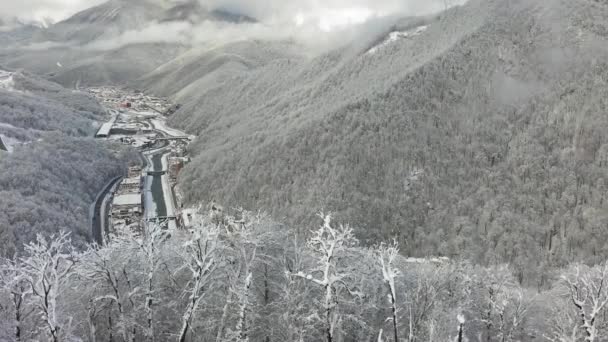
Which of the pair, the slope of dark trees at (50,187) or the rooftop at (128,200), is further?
the rooftop at (128,200)

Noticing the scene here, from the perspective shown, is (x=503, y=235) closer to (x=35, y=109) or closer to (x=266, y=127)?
(x=266, y=127)

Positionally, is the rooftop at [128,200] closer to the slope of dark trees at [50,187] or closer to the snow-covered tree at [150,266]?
the slope of dark trees at [50,187]

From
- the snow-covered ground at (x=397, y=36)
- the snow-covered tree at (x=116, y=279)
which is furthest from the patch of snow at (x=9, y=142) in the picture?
the snow-covered ground at (x=397, y=36)

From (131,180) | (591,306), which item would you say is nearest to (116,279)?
(591,306)

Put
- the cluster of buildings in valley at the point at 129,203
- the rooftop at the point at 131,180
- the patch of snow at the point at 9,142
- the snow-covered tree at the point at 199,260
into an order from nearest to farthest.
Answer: the snow-covered tree at the point at 199,260 → the cluster of buildings in valley at the point at 129,203 → the patch of snow at the point at 9,142 → the rooftop at the point at 131,180

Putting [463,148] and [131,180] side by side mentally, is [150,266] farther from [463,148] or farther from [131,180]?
[131,180]

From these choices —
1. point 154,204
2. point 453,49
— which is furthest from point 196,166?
point 453,49

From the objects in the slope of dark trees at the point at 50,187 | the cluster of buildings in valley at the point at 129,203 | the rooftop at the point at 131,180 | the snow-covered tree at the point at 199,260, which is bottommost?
the cluster of buildings in valley at the point at 129,203
